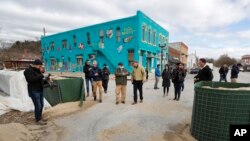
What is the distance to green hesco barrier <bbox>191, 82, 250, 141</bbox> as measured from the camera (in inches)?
145

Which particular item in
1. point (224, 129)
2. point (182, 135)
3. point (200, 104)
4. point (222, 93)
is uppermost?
point (222, 93)

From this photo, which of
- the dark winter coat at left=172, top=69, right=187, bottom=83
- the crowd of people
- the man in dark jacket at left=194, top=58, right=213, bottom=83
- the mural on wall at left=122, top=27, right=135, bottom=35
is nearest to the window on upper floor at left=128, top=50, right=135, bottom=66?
the mural on wall at left=122, top=27, right=135, bottom=35

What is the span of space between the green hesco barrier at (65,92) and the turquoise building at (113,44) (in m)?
14.7

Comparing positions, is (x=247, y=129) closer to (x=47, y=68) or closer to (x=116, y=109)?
(x=116, y=109)

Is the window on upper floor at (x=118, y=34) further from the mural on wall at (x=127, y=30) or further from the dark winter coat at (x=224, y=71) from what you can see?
the dark winter coat at (x=224, y=71)

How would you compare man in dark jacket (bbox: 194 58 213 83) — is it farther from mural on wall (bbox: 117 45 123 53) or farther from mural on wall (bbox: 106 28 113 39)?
mural on wall (bbox: 106 28 113 39)

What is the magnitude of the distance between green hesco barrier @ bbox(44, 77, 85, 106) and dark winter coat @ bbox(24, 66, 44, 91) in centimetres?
189

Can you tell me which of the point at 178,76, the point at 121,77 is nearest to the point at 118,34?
the point at 178,76

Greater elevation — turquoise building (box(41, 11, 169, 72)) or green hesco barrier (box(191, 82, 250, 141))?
turquoise building (box(41, 11, 169, 72))

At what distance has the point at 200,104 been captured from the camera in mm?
4090

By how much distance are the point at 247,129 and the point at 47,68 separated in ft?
125

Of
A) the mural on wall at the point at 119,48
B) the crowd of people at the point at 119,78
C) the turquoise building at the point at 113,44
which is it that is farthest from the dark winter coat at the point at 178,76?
the mural on wall at the point at 119,48

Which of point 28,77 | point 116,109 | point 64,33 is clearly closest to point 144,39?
point 64,33

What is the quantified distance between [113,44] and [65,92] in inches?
680
